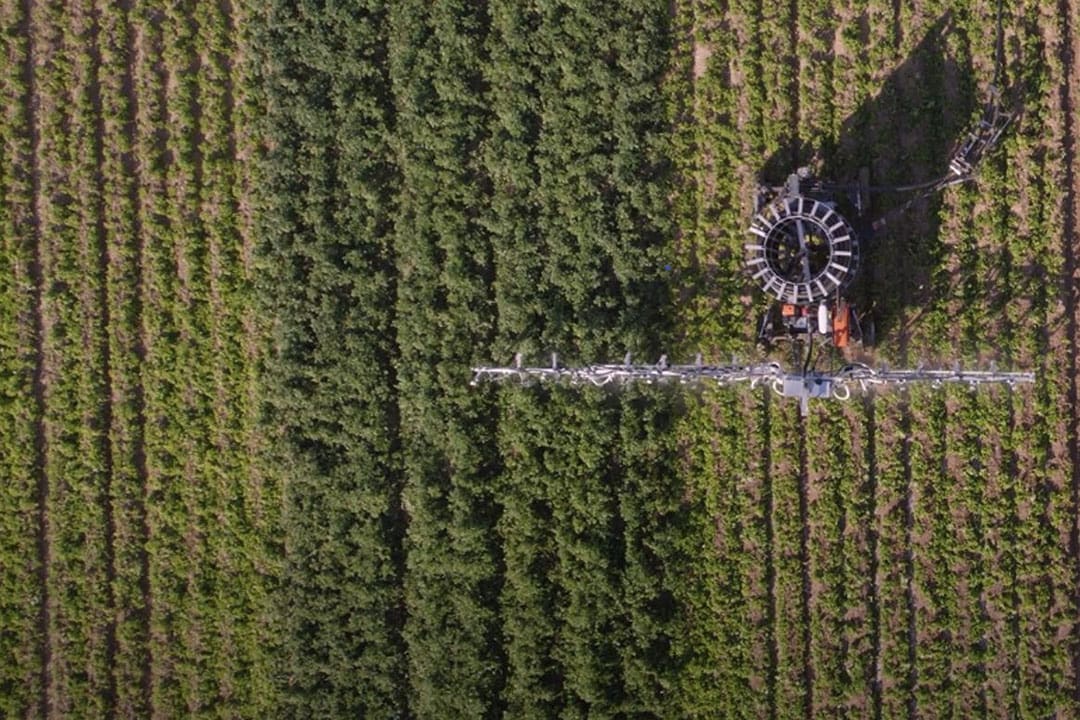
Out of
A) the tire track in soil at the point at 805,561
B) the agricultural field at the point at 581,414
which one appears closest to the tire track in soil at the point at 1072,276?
the agricultural field at the point at 581,414

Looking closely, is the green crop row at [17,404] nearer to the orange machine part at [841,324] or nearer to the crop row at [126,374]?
the crop row at [126,374]

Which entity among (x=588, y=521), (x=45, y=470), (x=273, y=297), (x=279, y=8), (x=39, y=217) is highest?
(x=279, y=8)

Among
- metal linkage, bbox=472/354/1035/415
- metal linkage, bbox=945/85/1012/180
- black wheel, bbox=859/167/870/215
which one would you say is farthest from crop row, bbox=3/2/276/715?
metal linkage, bbox=945/85/1012/180

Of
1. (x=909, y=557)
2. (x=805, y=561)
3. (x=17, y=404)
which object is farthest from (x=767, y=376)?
(x=17, y=404)

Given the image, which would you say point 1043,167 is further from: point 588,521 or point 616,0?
point 588,521

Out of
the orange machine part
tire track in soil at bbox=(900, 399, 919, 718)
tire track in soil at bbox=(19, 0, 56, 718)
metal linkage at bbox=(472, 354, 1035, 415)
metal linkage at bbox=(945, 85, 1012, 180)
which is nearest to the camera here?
metal linkage at bbox=(472, 354, 1035, 415)

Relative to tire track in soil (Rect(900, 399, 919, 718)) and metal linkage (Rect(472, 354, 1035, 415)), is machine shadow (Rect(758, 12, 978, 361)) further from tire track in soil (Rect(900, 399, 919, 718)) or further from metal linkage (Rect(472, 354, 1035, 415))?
tire track in soil (Rect(900, 399, 919, 718))

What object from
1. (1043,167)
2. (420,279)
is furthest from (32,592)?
(1043,167)
